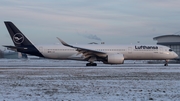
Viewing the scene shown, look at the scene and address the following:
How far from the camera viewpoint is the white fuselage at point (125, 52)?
36125 mm

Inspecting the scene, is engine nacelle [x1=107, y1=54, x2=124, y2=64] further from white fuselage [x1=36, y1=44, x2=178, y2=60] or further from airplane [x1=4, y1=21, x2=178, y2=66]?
white fuselage [x1=36, y1=44, x2=178, y2=60]

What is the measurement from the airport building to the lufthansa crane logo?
36.5m

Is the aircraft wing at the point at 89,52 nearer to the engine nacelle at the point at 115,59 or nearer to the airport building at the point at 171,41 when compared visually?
the engine nacelle at the point at 115,59

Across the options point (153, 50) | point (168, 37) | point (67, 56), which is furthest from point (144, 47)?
point (168, 37)

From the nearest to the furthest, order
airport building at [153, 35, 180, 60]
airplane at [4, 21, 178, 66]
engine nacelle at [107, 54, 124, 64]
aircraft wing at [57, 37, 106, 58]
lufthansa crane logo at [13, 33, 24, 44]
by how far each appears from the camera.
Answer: engine nacelle at [107, 54, 124, 64] → aircraft wing at [57, 37, 106, 58] → airplane at [4, 21, 178, 66] → lufthansa crane logo at [13, 33, 24, 44] → airport building at [153, 35, 180, 60]

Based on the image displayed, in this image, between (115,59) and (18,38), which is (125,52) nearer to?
(115,59)

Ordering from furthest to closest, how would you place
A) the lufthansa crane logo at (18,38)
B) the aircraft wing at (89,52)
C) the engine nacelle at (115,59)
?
the lufthansa crane logo at (18,38) → the aircraft wing at (89,52) → the engine nacelle at (115,59)

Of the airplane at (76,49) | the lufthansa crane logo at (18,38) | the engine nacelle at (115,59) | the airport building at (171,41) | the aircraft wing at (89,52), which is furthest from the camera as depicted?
the airport building at (171,41)

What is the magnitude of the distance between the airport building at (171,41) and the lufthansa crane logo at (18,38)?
36465mm

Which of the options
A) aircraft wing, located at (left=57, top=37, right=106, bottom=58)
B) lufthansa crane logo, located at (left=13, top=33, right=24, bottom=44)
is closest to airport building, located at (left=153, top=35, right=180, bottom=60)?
aircraft wing, located at (left=57, top=37, right=106, bottom=58)

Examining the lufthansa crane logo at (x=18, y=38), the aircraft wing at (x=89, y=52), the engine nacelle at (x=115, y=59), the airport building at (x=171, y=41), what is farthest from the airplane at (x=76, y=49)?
the airport building at (x=171, y=41)

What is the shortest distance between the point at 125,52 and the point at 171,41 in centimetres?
3186

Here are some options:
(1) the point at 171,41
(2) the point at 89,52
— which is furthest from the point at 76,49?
(1) the point at 171,41

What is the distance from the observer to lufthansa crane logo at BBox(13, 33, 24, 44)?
119ft
